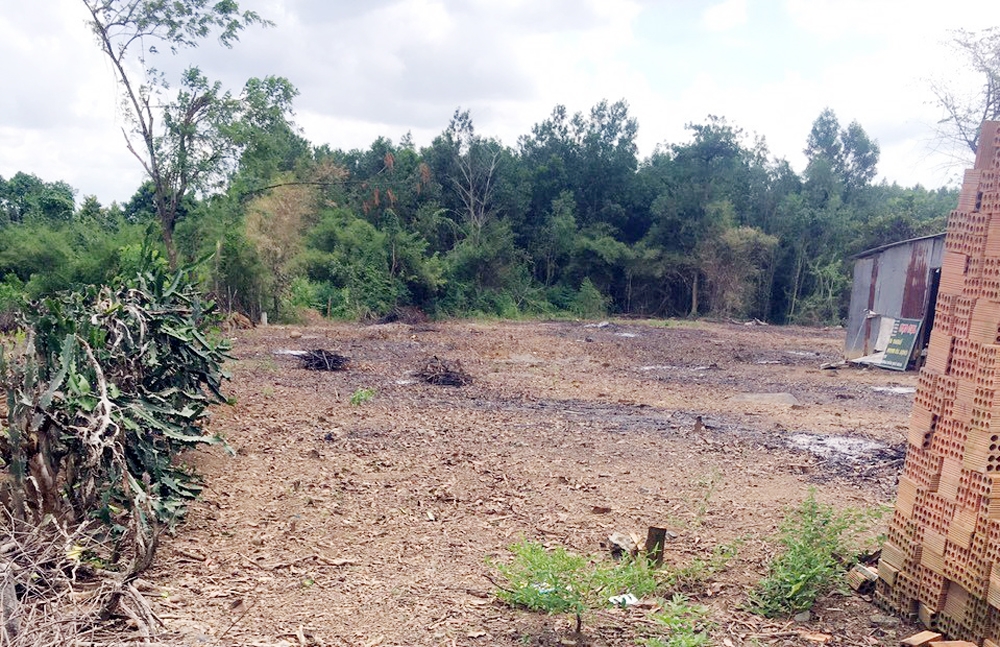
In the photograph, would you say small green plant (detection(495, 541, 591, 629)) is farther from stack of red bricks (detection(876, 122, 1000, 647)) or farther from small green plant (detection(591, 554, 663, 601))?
stack of red bricks (detection(876, 122, 1000, 647))

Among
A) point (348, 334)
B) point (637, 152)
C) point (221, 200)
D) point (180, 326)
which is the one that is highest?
point (637, 152)

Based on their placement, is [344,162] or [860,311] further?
[344,162]

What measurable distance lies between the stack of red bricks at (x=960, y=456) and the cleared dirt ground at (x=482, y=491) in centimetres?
30

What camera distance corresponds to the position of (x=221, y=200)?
20.2 m

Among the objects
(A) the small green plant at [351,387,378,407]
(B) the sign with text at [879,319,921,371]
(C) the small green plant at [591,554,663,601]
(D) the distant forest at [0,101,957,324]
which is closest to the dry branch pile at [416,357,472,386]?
(A) the small green plant at [351,387,378,407]

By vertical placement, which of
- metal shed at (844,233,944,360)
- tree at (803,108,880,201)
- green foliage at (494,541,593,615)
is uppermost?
tree at (803,108,880,201)

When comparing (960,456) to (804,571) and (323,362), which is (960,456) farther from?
(323,362)

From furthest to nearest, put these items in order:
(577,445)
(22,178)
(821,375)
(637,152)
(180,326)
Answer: (637,152), (22,178), (821,375), (577,445), (180,326)

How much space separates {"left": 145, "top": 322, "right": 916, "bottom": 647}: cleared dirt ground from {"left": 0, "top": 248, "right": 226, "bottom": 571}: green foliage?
380mm

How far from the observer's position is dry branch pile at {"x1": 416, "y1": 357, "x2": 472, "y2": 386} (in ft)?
36.4

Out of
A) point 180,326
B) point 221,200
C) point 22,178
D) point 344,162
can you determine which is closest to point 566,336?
point 221,200

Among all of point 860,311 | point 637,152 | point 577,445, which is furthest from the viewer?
point 637,152

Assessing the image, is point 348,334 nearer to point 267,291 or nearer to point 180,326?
point 267,291

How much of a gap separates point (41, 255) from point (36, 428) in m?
19.6
